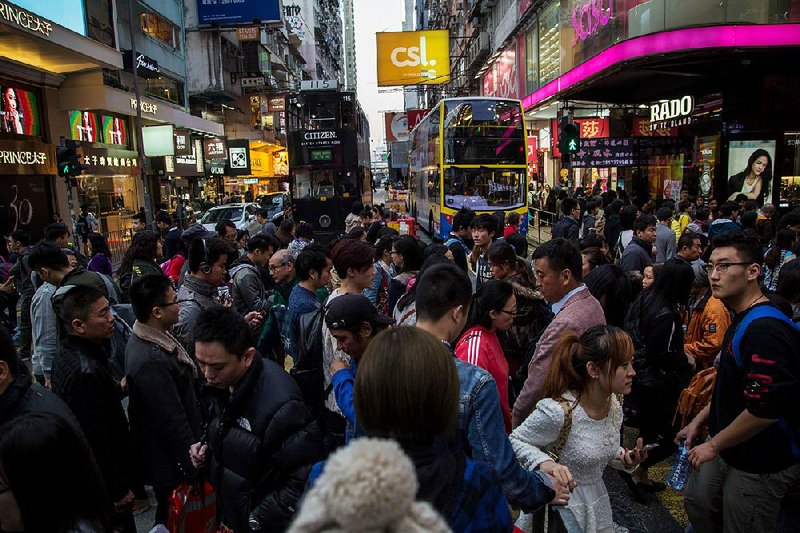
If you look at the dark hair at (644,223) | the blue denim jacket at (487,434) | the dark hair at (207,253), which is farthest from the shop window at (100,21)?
the blue denim jacket at (487,434)

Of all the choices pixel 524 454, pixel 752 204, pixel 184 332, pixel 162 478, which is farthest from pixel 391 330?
pixel 752 204

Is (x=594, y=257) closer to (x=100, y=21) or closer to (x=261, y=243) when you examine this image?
(x=261, y=243)

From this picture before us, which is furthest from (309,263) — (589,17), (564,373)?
(589,17)

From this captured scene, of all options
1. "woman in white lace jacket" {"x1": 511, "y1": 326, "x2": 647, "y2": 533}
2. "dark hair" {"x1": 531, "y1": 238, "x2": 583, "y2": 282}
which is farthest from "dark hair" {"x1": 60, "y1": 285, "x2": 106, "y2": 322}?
"dark hair" {"x1": 531, "y1": 238, "x2": 583, "y2": 282}

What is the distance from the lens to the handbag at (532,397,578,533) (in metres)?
2.39

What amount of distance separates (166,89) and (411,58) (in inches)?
486

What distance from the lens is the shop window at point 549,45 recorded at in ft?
69.1

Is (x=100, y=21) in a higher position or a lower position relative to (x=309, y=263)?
higher

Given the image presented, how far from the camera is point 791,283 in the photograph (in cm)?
419

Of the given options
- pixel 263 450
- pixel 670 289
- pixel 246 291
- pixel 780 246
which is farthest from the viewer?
pixel 780 246

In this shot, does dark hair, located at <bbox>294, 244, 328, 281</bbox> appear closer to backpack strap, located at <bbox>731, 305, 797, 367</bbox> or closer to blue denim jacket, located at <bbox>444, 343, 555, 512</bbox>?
blue denim jacket, located at <bbox>444, 343, 555, 512</bbox>

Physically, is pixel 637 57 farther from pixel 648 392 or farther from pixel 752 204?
pixel 648 392

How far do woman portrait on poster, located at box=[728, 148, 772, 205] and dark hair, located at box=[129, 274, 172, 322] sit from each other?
15.2 m

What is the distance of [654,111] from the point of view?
59.5 ft
